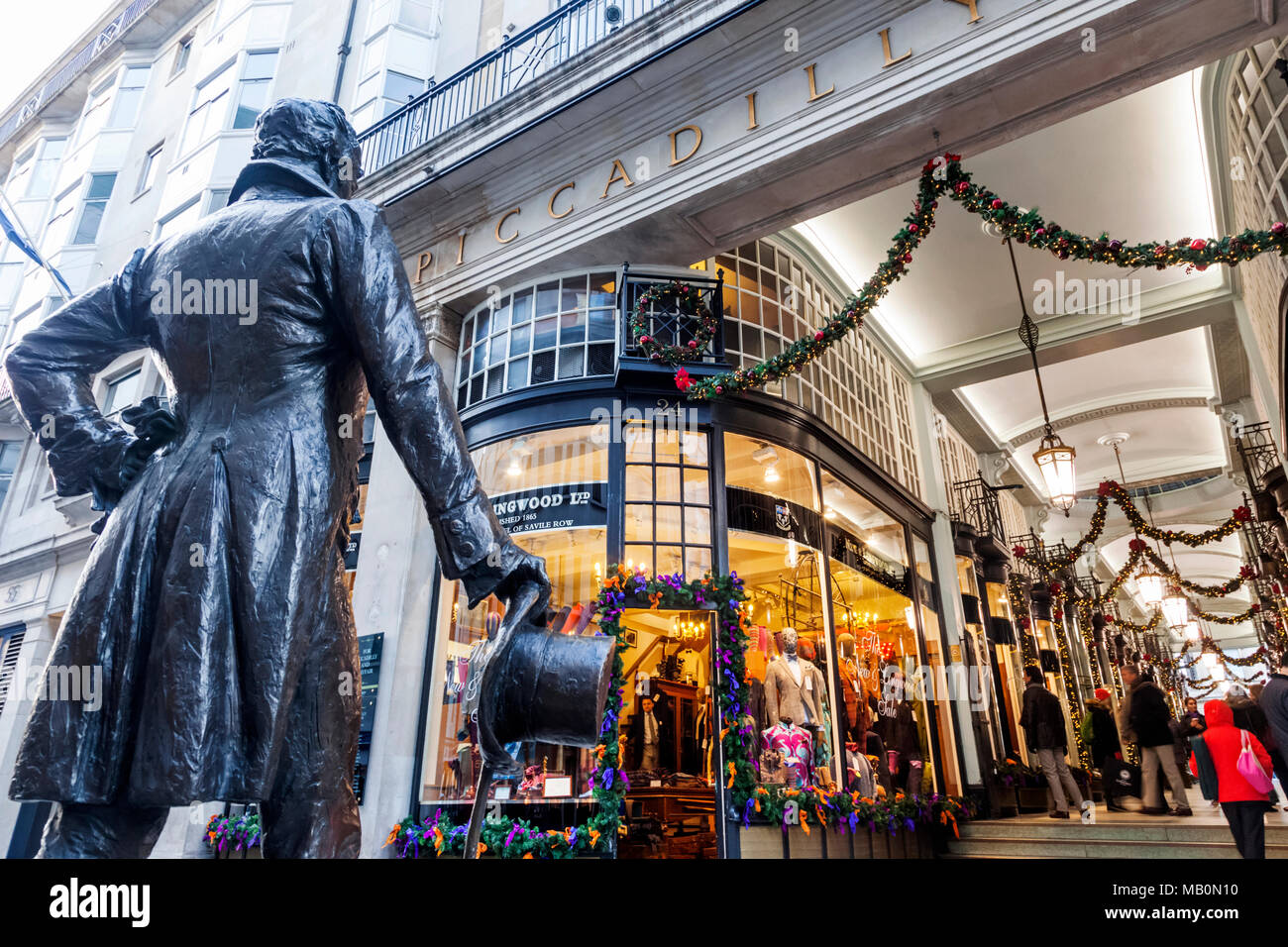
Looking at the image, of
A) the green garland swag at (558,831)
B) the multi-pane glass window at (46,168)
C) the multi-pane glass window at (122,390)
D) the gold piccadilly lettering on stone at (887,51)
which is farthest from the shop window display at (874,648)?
the multi-pane glass window at (46,168)

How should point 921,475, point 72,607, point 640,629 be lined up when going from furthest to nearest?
point 921,475 → point 640,629 → point 72,607

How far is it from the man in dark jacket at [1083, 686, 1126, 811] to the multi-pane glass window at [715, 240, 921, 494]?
4274 millimetres

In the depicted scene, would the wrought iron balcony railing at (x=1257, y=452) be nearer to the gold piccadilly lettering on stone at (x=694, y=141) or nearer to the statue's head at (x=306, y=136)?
the gold piccadilly lettering on stone at (x=694, y=141)

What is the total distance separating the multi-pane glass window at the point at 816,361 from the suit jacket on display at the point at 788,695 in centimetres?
331

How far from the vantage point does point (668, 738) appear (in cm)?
1070

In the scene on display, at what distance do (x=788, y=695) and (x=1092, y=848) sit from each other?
11.6 ft

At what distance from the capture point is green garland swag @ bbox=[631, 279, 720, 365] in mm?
7699

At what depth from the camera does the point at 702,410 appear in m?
8.07

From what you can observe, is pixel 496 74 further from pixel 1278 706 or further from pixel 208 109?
pixel 1278 706

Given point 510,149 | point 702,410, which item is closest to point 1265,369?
point 702,410
